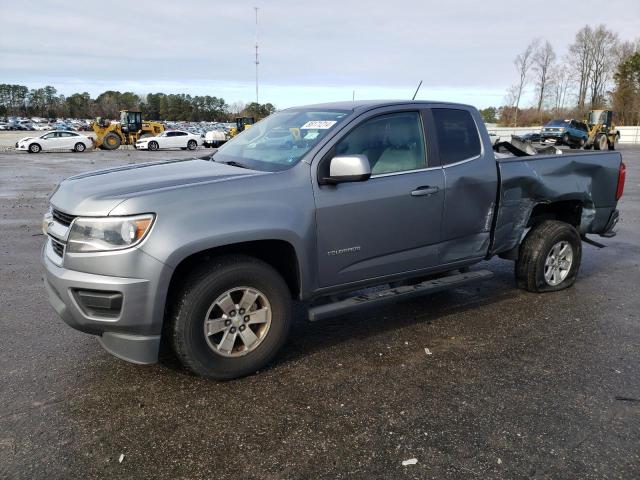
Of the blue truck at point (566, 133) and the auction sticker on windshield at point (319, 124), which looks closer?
the auction sticker on windshield at point (319, 124)

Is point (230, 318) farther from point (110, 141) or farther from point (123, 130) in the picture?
point (123, 130)

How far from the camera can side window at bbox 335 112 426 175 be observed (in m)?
4.03

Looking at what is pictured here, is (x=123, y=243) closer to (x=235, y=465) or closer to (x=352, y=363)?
(x=235, y=465)

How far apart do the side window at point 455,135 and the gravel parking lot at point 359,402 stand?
1.46m

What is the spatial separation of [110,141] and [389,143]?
115 feet

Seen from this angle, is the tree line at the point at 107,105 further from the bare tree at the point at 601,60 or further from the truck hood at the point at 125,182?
the truck hood at the point at 125,182

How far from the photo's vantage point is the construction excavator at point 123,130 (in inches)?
1394

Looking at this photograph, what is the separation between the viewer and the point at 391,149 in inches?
166

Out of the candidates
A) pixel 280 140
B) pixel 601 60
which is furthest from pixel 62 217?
pixel 601 60

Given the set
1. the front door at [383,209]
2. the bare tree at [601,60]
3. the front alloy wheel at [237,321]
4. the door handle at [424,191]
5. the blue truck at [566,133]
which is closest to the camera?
the front alloy wheel at [237,321]

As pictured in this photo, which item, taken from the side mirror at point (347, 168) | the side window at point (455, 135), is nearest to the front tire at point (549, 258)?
the side window at point (455, 135)

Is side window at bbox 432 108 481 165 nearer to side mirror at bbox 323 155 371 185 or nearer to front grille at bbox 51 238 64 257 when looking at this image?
side mirror at bbox 323 155 371 185

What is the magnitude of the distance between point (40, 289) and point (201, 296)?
2.94 metres

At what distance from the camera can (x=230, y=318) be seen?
3502 mm
